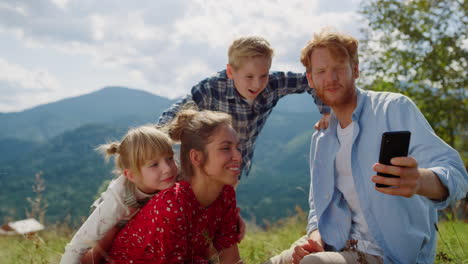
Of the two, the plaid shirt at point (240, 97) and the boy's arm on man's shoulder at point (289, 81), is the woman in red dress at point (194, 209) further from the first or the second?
the boy's arm on man's shoulder at point (289, 81)

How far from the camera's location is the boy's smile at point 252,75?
4.31 meters

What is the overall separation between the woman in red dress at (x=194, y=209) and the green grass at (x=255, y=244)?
1.23 metres

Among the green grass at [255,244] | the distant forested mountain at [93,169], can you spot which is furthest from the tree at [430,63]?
the distant forested mountain at [93,169]

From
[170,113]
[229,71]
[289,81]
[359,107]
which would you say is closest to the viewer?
[359,107]

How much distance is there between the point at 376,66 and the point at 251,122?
1128 centimetres

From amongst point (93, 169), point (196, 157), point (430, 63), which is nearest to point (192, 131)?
point (196, 157)

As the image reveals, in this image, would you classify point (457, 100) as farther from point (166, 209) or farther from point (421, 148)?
point (166, 209)

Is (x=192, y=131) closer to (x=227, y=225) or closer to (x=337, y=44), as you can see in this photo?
(x=227, y=225)

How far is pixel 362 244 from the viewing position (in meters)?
2.97

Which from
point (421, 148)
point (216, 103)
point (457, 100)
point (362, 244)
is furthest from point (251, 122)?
point (457, 100)

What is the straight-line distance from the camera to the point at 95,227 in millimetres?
2959

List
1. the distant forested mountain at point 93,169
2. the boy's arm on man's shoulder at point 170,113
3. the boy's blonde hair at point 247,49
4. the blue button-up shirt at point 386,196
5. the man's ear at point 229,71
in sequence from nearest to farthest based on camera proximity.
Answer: the blue button-up shirt at point 386,196 → the boy's arm on man's shoulder at point 170,113 → the boy's blonde hair at point 247,49 → the man's ear at point 229,71 → the distant forested mountain at point 93,169

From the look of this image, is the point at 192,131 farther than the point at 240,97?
No

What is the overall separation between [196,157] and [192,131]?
219 millimetres
